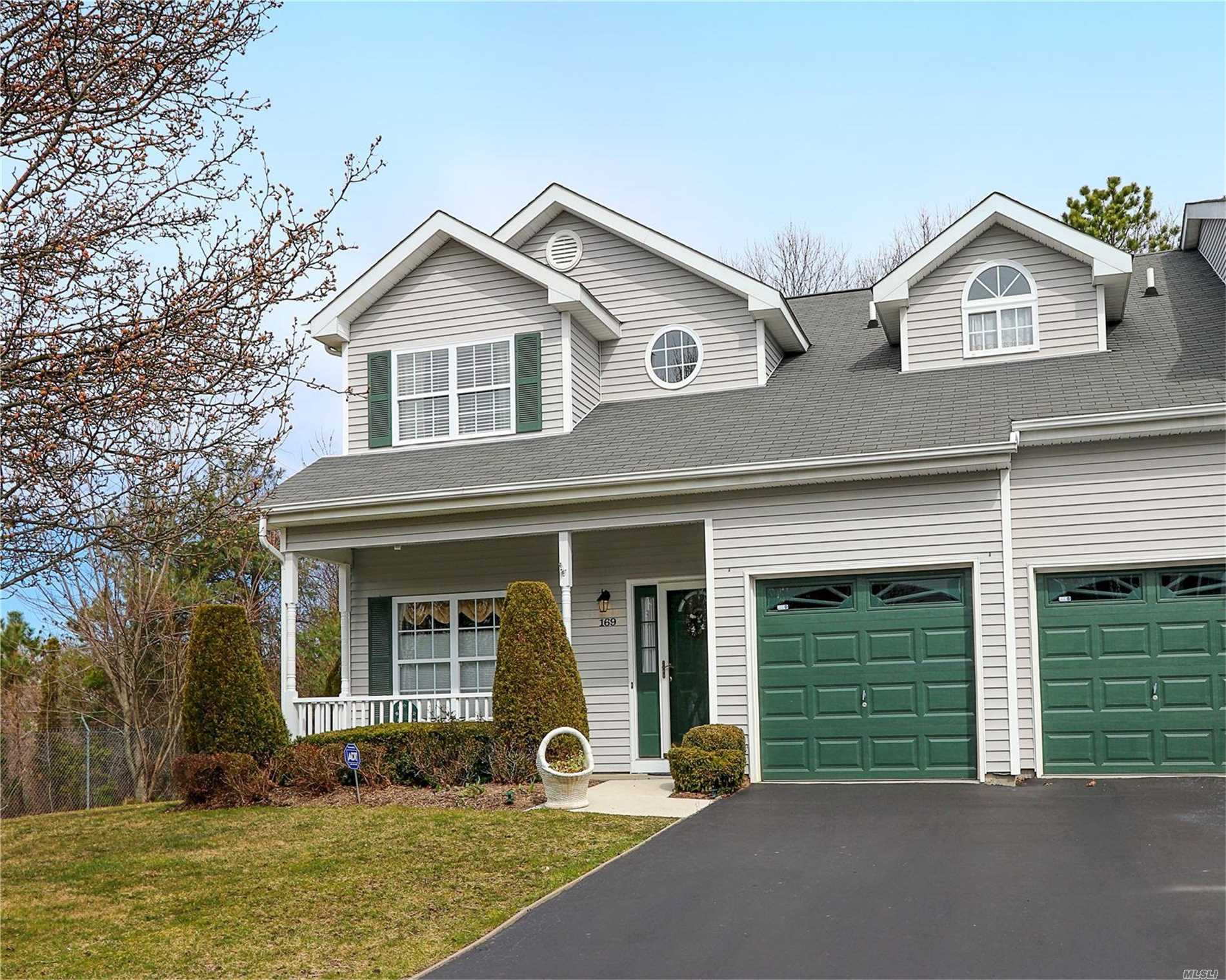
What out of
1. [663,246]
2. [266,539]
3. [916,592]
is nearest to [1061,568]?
[916,592]

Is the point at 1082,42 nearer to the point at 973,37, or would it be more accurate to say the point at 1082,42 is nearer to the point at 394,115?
the point at 973,37

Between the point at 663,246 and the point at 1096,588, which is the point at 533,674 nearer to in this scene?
the point at 1096,588

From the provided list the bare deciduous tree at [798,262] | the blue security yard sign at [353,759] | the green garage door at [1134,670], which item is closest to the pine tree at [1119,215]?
the bare deciduous tree at [798,262]

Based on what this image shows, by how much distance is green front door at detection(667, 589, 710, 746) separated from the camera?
46.9ft

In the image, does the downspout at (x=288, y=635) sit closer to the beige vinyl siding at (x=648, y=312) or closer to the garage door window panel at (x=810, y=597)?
the beige vinyl siding at (x=648, y=312)

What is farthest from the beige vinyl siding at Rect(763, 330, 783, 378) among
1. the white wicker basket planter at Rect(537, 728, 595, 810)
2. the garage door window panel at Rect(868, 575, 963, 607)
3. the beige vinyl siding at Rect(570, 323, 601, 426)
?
the white wicker basket planter at Rect(537, 728, 595, 810)

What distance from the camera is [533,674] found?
12.6 meters

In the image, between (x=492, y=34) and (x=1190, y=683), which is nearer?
(x=492, y=34)

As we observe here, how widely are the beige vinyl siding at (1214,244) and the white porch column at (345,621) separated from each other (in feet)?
39.8

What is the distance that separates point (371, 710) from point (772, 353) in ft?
22.7

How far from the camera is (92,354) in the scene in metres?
7.47

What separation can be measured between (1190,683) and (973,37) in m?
6.71

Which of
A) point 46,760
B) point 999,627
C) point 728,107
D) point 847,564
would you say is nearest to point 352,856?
point 847,564

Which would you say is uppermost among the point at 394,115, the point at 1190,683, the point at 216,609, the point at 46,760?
the point at 394,115
